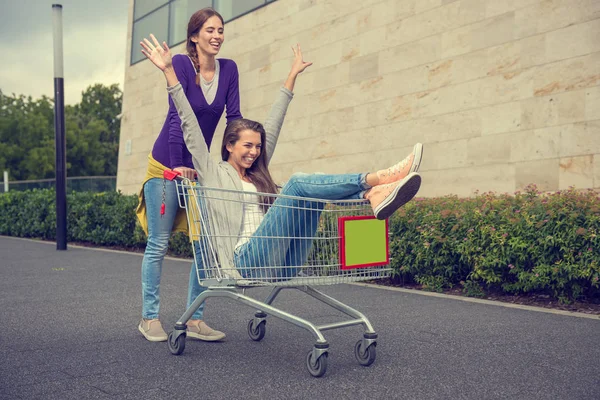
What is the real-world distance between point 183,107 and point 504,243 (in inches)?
145

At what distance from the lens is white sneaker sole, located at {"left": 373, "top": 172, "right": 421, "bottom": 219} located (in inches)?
129

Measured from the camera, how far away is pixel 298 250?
3805 mm

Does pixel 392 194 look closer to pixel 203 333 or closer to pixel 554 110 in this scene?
pixel 203 333

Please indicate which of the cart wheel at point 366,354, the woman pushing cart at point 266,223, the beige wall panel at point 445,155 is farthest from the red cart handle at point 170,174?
the beige wall panel at point 445,155

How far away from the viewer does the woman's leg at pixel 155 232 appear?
4.38m

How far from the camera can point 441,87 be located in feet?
31.3

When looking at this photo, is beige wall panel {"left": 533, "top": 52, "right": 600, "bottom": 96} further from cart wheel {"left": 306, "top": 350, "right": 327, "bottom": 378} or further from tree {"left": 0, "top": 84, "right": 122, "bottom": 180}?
tree {"left": 0, "top": 84, "right": 122, "bottom": 180}

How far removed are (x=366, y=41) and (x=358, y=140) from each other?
5.36 feet

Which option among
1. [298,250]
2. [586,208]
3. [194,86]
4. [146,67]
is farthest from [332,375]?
[146,67]

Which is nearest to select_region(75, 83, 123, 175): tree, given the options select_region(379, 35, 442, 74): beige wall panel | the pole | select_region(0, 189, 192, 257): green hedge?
select_region(0, 189, 192, 257): green hedge

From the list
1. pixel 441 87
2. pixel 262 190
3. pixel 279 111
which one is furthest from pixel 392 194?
pixel 441 87

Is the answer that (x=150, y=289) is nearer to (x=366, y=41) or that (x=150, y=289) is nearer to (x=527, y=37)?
(x=527, y=37)

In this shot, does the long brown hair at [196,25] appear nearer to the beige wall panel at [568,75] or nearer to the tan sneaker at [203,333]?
the tan sneaker at [203,333]

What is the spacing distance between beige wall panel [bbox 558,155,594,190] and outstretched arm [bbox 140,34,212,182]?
5.37m
